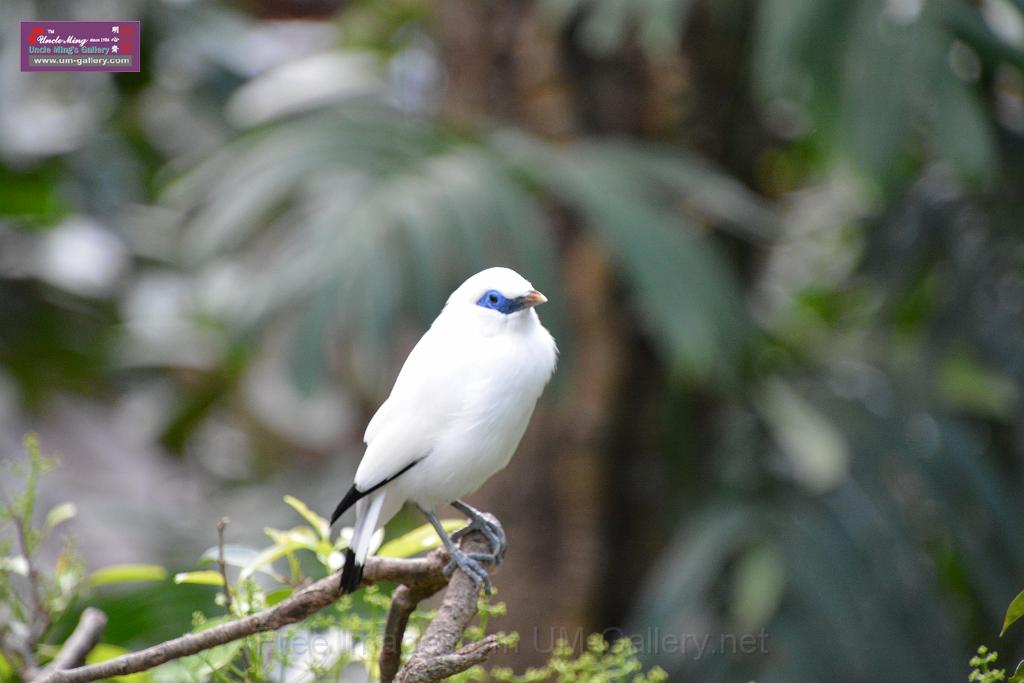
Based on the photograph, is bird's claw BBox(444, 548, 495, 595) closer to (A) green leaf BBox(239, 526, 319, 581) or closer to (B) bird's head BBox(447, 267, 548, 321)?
(A) green leaf BBox(239, 526, 319, 581)

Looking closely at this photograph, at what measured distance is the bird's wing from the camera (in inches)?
51.8

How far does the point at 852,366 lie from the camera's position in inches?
149

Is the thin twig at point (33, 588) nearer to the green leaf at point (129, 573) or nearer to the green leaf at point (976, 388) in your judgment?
the green leaf at point (129, 573)

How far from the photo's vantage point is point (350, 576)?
1294 millimetres

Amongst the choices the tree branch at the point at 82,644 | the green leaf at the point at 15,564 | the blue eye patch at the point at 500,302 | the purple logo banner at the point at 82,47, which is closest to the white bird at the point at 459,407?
the blue eye patch at the point at 500,302

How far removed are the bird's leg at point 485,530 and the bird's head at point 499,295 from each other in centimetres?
40

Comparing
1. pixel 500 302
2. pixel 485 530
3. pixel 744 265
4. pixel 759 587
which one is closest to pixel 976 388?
pixel 744 265

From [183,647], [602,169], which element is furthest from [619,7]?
[183,647]

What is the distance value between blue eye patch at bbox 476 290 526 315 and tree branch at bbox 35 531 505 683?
362 millimetres

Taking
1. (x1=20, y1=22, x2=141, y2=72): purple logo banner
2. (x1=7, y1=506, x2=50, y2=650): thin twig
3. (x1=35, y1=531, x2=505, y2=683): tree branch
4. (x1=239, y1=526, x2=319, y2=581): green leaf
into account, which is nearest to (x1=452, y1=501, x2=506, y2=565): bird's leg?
(x1=35, y1=531, x2=505, y2=683): tree branch

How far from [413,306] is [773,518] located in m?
1.26

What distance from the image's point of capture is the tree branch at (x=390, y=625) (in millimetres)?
1096

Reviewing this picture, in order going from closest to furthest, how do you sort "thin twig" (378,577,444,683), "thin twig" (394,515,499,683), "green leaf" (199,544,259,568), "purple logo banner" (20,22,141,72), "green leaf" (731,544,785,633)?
"thin twig" (394,515,499,683) < "thin twig" (378,577,444,683) < "green leaf" (199,544,259,568) < "purple logo banner" (20,22,141,72) < "green leaf" (731,544,785,633)

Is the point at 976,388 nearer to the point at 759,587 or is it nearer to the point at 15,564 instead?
the point at 759,587
